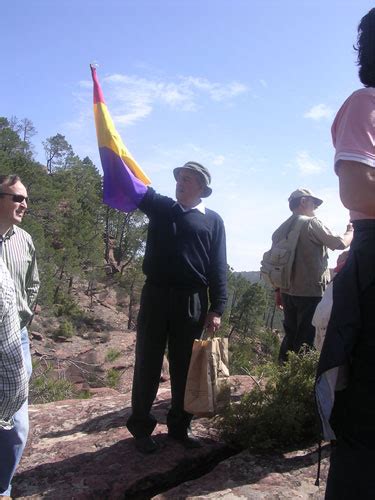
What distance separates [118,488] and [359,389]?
204cm

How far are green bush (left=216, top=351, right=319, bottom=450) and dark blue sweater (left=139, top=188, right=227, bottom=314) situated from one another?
668 mm

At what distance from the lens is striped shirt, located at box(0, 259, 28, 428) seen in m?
2.15

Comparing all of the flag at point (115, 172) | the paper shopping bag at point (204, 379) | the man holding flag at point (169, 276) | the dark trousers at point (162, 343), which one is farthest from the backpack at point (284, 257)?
the flag at point (115, 172)

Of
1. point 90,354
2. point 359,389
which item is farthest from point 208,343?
point 90,354

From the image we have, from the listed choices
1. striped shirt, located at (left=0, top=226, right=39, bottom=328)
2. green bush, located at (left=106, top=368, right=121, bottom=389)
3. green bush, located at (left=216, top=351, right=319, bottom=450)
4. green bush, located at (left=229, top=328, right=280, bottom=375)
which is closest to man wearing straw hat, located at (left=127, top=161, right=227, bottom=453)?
green bush, located at (left=216, top=351, right=319, bottom=450)

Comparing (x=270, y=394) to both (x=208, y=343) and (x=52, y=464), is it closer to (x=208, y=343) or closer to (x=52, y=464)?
(x=208, y=343)

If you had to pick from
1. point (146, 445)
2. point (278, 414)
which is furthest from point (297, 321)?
point (146, 445)

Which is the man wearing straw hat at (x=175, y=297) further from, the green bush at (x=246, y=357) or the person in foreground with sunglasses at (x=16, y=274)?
the person in foreground with sunglasses at (x=16, y=274)

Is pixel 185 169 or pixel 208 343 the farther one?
pixel 185 169

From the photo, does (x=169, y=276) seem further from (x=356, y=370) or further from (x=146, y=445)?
(x=356, y=370)

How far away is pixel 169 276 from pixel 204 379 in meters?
0.73

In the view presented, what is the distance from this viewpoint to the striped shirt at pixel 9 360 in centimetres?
215

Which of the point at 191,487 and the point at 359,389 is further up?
the point at 359,389

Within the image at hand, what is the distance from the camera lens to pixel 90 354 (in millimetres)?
27500
